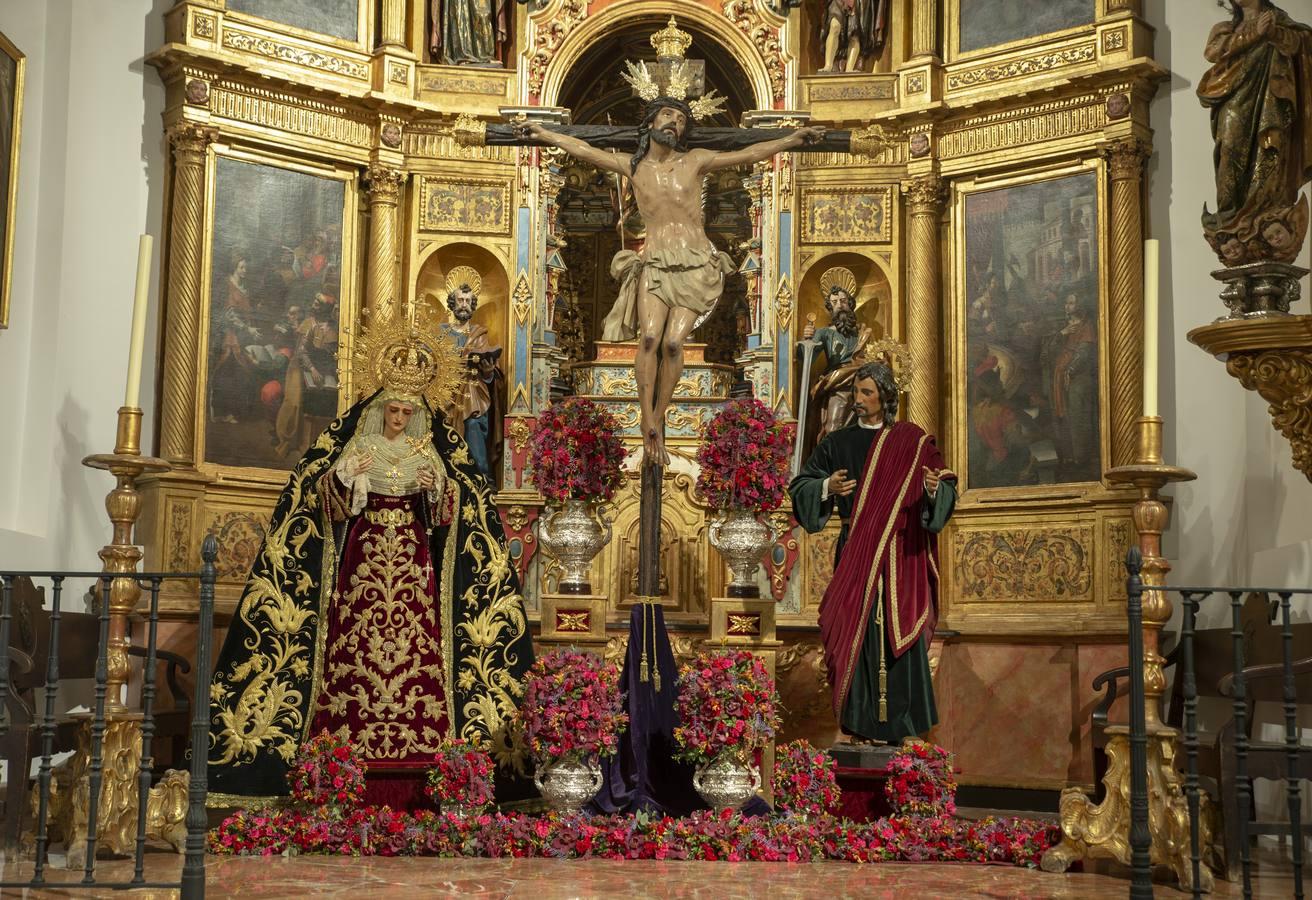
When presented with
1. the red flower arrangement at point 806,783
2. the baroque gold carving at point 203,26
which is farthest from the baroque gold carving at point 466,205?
the red flower arrangement at point 806,783

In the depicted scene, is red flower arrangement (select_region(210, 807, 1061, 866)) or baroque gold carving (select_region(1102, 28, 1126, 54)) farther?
baroque gold carving (select_region(1102, 28, 1126, 54))

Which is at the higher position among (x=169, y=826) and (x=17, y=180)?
(x=17, y=180)

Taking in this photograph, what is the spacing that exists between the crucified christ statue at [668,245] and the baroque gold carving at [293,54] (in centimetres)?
316

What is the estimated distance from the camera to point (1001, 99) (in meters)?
10.7

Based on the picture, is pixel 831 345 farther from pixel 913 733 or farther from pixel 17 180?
pixel 17 180

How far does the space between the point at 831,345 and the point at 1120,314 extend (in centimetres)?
199

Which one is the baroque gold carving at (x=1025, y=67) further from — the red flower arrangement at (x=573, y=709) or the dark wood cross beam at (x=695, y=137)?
the red flower arrangement at (x=573, y=709)

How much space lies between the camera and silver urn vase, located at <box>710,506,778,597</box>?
829 centimetres

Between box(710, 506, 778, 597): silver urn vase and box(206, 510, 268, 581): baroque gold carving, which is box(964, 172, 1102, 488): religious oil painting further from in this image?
box(206, 510, 268, 581): baroque gold carving

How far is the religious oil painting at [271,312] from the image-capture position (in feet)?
34.2

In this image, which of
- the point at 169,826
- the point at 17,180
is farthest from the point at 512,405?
the point at 169,826

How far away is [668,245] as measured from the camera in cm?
816

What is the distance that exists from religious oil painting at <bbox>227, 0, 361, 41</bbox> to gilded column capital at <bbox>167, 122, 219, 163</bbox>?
0.95m

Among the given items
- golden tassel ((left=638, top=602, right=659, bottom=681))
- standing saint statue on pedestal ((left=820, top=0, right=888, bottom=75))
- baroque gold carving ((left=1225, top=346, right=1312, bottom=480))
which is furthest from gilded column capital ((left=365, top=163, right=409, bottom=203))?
baroque gold carving ((left=1225, top=346, right=1312, bottom=480))
